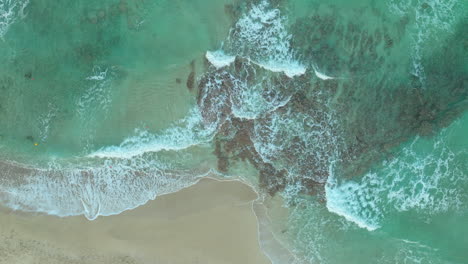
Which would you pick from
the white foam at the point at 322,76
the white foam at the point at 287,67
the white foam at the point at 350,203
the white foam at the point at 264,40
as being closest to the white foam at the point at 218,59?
the white foam at the point at 264,40

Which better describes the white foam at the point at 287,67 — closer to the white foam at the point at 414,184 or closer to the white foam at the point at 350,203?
Answer: the white foam at the point at 350,203

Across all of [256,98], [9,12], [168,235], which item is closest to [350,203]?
[256,98]

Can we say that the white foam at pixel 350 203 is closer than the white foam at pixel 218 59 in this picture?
Yes

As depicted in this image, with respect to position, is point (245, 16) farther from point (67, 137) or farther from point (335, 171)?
point (67, 137)

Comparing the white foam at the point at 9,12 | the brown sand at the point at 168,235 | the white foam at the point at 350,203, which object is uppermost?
the white foam at the point at 9,12

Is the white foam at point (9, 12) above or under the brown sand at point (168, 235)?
above

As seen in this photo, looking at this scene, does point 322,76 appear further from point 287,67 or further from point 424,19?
point 424,19

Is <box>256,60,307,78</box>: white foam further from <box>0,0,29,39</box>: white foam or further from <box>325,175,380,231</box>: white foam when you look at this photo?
<box>0,0,29,39</box>: white foam

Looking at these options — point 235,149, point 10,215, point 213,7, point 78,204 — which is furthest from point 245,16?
point 10,215
